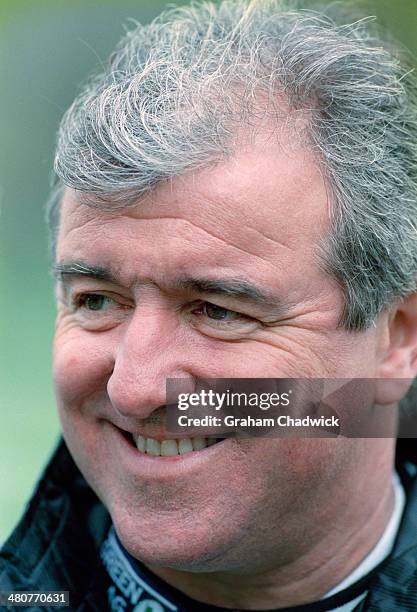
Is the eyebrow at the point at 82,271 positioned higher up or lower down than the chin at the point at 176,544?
higher up

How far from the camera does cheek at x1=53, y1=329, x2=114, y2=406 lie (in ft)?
4.93

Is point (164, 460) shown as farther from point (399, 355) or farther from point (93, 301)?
point (399, 355)

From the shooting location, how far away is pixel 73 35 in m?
2.17

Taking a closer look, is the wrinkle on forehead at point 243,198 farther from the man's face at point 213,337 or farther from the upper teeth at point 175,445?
the upper teeth at point 175,445

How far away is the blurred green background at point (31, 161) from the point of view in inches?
77.1

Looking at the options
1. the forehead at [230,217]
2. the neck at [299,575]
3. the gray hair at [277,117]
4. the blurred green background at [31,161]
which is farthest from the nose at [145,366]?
the blurred green background at [31,161]

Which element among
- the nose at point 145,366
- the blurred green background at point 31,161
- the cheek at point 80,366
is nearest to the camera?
the nose at point 145,366

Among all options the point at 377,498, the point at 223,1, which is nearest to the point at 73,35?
the point at 223,1

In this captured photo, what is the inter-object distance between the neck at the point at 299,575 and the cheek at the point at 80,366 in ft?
1.26

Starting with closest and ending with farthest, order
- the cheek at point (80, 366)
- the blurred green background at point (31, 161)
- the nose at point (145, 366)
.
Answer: the nose at point (145, 366) → the cheek at point (80, 366) → the blurred green background at point (31, 161)

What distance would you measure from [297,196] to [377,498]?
62 centimetres

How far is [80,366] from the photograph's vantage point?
153cm

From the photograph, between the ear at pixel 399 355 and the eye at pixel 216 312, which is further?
the ear at pixel 399 355

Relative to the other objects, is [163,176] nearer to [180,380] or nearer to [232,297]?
[232,297]
